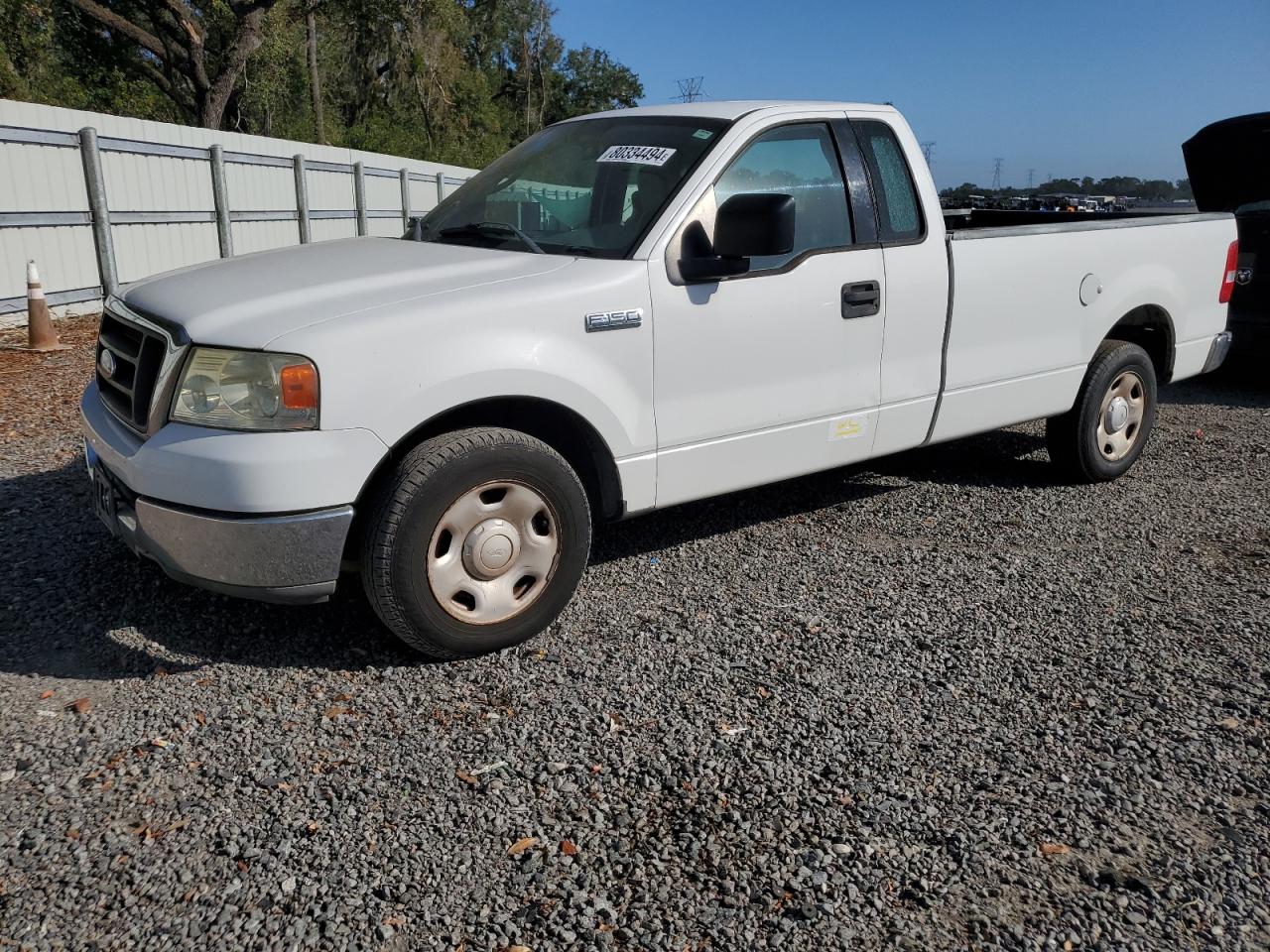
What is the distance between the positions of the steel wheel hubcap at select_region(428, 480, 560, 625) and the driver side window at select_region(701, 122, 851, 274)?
4.30 ft

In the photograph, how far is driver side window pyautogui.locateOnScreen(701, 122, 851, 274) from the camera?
4.16m

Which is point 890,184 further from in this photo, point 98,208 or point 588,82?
point 588,82

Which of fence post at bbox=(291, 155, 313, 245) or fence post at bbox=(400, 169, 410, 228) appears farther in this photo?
fence post at bbox=(400, 169, 410, 228)

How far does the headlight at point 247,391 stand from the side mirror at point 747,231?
4.79ft

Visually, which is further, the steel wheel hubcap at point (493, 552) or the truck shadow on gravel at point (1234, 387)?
the truck shadow on gravel at point (1234, 387)

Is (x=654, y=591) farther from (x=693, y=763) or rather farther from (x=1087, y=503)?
(x=1087, y=503)

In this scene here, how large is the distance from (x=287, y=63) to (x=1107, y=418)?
124 ft

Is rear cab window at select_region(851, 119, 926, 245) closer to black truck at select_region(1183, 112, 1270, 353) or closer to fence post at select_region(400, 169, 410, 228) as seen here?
black truck at select_region(1183, 112, 1270, 353)

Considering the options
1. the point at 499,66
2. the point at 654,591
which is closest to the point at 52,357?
the point at 654,591

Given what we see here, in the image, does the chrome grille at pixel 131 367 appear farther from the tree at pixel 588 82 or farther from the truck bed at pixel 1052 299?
the tree at pixel 588 82

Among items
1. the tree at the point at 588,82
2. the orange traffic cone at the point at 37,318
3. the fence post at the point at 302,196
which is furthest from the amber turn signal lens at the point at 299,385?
the tree at the point at 588,82

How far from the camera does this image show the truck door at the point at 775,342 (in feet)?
12.9

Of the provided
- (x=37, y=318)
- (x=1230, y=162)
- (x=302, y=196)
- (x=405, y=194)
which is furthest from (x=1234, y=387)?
(x=405, y=194)

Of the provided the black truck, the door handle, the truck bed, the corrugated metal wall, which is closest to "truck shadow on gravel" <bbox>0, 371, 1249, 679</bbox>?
the truck bed
